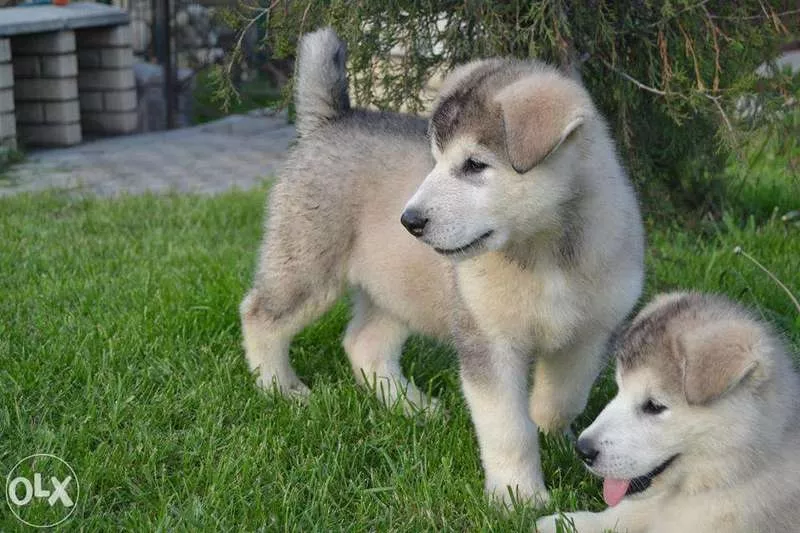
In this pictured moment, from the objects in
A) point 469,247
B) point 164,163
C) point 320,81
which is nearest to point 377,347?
point 320,81

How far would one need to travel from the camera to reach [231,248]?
6.05 metres

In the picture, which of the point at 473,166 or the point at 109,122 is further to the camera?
the point at 109,122

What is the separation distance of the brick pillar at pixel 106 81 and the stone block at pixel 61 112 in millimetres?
683

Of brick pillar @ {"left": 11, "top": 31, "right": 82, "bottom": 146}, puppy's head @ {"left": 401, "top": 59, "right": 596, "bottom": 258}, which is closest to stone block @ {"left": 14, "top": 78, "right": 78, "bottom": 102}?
brick pillar @ {"left": 11, "top": 31, "right": 82, "bottom": 146}

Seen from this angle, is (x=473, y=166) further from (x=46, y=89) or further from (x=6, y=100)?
(x=46, y=89)

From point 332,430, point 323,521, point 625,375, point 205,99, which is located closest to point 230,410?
point 332,430

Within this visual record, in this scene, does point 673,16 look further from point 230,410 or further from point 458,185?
point 230,410

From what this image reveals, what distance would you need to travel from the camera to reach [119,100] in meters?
10.6

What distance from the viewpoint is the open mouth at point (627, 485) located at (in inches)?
113

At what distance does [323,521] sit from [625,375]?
3.12ft

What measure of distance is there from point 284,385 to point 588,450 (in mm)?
1592

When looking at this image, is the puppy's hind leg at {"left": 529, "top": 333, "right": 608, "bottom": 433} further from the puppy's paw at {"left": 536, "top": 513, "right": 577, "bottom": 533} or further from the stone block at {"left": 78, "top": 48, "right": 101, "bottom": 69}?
the stone block at {"left": 78, "top": 48, "right": 101, "bottom": 69}

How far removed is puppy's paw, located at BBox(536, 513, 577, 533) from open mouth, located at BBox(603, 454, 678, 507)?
0.40ft

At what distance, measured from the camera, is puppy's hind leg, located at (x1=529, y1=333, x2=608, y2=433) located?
11.3ft
